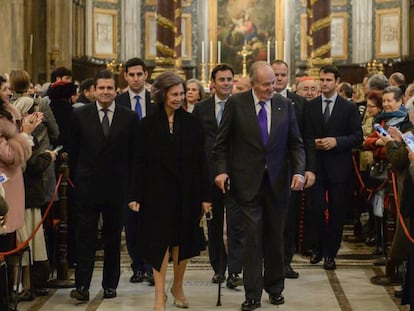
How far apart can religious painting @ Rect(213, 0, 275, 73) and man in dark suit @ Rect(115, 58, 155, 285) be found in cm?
1641

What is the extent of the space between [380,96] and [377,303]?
3047 mm

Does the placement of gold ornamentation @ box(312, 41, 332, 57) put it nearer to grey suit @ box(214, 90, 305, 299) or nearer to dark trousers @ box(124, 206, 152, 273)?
dark trousers @ box(124, 206, 152, 273)

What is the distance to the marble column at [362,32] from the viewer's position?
25.0 metres

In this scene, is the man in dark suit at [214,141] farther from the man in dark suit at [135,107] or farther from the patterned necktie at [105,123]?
the patterned necktie at [105,123]

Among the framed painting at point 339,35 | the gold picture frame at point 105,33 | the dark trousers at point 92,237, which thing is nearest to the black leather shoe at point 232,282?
the dark trousers at point 92,237

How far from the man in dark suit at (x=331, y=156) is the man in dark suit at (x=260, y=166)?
1.65m

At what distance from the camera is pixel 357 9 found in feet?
82.5

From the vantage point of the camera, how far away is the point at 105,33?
2492 centimetres

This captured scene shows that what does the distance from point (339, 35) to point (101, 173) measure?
18.5 meters

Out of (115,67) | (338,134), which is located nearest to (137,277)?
(338,134)

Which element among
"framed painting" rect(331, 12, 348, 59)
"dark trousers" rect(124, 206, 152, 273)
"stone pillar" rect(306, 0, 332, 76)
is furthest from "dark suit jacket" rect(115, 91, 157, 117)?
"framed painting" rect(331, 12, 348, 59)

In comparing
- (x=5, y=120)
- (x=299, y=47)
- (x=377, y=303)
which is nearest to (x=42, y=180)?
(x=5, y=120)

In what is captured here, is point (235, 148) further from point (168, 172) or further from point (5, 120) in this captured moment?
point (5, 120)

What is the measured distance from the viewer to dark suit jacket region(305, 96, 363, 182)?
921 cm
